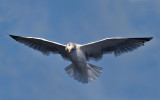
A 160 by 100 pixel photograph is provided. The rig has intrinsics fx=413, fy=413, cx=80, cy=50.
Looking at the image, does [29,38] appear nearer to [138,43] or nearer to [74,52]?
[74,52]

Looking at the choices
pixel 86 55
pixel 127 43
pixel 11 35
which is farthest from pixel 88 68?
pixel 11 35

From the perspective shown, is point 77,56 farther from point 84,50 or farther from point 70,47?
point 84,50

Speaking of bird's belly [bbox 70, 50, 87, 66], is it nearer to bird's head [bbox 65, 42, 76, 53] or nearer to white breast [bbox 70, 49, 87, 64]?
white breast [bbox 70, 49, 87, 64]

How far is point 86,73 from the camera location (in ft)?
50.1

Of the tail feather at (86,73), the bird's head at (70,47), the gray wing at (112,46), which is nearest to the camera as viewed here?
the bird's head at (70,47)

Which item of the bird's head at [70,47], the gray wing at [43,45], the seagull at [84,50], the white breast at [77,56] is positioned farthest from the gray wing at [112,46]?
the gray wing at [43,45]

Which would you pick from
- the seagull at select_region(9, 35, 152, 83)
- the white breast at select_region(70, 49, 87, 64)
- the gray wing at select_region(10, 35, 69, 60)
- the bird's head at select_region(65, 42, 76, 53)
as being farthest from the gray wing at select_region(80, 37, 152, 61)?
the gray wing at select_region(10, 35, 69, 60)

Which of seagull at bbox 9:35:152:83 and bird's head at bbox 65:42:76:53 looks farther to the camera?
seagull at bbox 9:35:152:83

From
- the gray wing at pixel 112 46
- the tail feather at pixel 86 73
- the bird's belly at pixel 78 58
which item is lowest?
the tail feather at pixel 86 73

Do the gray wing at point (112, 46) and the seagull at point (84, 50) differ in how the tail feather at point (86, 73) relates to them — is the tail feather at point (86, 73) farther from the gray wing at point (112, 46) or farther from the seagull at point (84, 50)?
the gray wing at point (112, 46)

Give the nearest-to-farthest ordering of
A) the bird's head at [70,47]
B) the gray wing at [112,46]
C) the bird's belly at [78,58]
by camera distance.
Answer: the bird's head at [70,47] < the bird's belly at [78,58] < the gray wing at [112,46]

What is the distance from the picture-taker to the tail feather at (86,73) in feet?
50.1

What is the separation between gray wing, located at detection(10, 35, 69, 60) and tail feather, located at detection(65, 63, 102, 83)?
0.62m

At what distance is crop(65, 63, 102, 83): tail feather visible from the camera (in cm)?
1527
